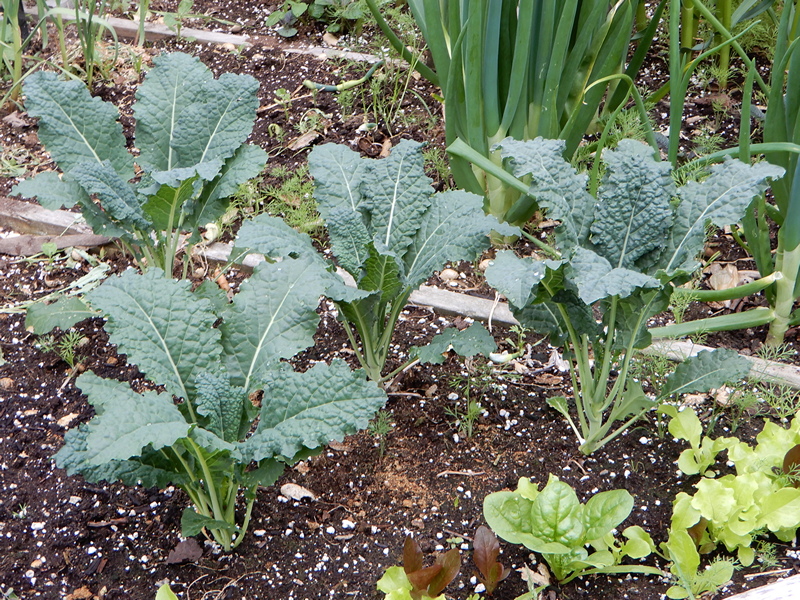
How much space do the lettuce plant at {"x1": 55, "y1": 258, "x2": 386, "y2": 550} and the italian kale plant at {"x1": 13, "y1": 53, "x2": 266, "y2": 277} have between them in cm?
44

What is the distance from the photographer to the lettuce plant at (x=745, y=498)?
1573mm

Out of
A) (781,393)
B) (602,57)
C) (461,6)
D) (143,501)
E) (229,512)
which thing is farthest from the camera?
(602,57)

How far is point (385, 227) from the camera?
1.93 metres

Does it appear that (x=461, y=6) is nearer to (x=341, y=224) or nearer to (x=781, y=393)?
(x=341, y=224)

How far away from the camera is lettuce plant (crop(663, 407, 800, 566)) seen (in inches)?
61.9

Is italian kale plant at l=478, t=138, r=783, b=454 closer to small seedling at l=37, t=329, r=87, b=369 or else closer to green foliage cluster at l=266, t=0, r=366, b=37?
small seedling at l=37, t=329, r=87, b=369

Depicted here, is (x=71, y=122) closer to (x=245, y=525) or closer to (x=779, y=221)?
(x=245, y=525)

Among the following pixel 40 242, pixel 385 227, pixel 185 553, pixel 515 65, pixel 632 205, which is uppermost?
pixel 515 65

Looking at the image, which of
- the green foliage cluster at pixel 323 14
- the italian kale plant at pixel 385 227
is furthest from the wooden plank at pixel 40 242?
the green foliage cluster at pixel 323 14

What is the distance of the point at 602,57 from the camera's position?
2400 millimetres

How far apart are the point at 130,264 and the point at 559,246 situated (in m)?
1.48

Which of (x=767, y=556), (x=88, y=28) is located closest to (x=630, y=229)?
(x=767, y=556)

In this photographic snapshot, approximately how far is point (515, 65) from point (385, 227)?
1.99ft

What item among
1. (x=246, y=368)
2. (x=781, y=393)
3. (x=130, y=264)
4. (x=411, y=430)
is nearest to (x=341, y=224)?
(x=246, y=368)
